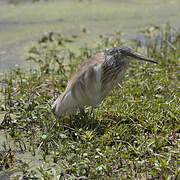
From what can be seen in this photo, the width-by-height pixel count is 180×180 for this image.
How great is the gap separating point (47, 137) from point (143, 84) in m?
1.35

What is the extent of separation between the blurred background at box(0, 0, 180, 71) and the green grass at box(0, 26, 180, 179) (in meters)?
1.34

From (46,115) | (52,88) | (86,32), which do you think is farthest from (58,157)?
(86,32)

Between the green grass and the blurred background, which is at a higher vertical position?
the blurred background

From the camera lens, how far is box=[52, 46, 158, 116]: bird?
2760 mm

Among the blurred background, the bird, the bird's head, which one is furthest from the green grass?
the blurred background

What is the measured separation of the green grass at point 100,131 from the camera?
2410 mm

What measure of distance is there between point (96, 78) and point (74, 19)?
4350 mm

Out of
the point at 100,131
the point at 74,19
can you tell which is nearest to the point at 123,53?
the point at 100,131

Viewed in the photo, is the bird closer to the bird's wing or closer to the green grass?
the bird's wing

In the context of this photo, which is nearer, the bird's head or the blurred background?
the bird's head

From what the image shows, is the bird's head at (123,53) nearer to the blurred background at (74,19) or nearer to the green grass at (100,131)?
the green grass at (100,131)

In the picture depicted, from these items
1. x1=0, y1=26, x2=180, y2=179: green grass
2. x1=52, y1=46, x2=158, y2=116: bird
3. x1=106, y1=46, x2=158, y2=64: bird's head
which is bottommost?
x1=0, y1=26, x2=180, y2=179: green grass

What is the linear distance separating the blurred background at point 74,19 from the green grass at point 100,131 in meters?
1.34

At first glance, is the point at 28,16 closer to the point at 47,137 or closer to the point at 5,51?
the point at 5,51
